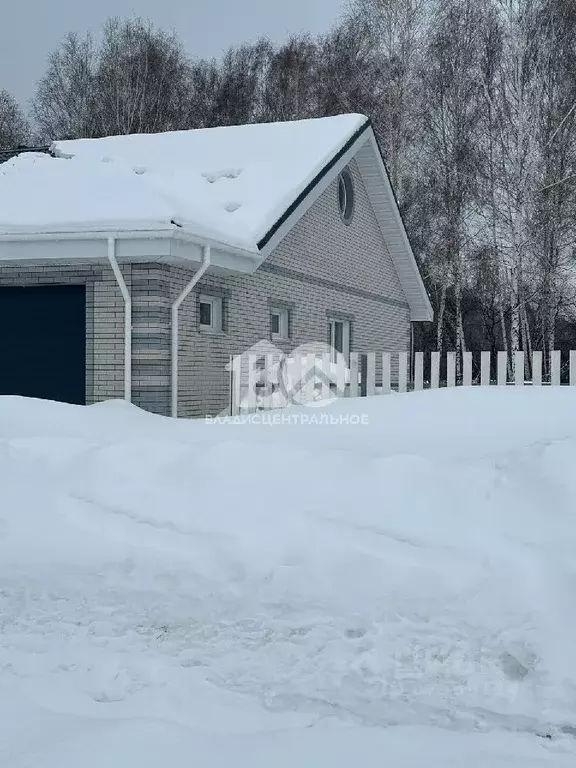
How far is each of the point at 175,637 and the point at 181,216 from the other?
6.21 m

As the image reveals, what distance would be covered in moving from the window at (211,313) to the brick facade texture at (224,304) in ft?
0.29

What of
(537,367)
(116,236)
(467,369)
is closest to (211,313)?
(116,236)

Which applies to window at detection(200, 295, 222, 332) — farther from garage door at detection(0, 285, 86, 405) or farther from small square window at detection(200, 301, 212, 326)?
garage door at detection(0, 285, 86, 405)

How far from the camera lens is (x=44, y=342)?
10.0m

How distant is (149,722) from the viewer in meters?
2.77

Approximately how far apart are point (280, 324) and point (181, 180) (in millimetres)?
2828

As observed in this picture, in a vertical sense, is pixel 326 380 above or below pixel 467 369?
below

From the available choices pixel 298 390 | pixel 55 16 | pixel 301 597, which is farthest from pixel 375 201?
pixel 55 16

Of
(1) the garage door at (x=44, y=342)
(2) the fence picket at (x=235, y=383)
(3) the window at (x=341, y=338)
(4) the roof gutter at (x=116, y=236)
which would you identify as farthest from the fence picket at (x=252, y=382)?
(3) the window at (x=341, y=338)

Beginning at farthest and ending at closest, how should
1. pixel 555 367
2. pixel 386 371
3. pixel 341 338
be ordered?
1. pixel 341 338
2. pixel 386 371
3. pixel 555 367

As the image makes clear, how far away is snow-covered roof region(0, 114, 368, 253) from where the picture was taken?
9102 mm

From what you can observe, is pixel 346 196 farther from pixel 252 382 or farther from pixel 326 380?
pixel 252 382

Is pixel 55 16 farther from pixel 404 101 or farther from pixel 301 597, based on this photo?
pixel 301 597

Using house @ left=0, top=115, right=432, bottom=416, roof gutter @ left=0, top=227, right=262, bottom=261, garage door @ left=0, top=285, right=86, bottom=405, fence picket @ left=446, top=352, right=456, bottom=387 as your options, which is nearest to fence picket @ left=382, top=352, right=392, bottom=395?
fence picket @ left=446, top=352, right=456, bottom=387
